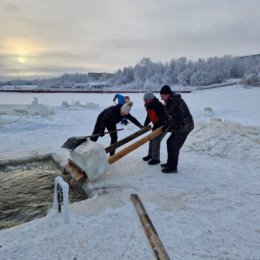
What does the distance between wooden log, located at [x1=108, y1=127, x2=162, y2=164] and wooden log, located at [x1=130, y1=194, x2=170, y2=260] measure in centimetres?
114

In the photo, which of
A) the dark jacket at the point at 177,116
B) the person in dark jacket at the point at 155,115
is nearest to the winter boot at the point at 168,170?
the person in dark jacket at the point at 155,115

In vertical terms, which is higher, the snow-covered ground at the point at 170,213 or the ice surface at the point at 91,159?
the ice surface at the point at 91,159

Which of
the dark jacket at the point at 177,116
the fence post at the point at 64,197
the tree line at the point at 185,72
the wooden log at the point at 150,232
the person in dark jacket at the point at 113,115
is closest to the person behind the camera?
the wooden log at the point at 150,232

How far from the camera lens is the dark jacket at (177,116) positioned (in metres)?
5.28

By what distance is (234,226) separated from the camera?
3.54 metres

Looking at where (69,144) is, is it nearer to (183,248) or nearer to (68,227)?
(68,227)

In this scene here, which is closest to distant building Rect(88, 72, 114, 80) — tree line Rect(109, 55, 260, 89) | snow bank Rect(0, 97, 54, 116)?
tree line Rect(109, 55, 260, 89)

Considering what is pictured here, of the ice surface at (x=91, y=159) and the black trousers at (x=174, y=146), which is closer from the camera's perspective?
the ice surface at (x=91, y=159)

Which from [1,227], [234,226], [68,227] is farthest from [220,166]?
[1,227]

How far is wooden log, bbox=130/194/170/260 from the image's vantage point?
296 cm

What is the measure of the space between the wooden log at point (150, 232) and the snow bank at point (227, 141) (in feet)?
10.2

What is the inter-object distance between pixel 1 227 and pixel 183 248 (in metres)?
2.15

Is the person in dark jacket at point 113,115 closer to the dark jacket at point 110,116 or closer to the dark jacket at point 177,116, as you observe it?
the dark jacket at point 110,116

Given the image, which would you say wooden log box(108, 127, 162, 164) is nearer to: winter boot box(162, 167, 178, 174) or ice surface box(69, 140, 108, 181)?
ice surface box(69, 140, 108, 181)
